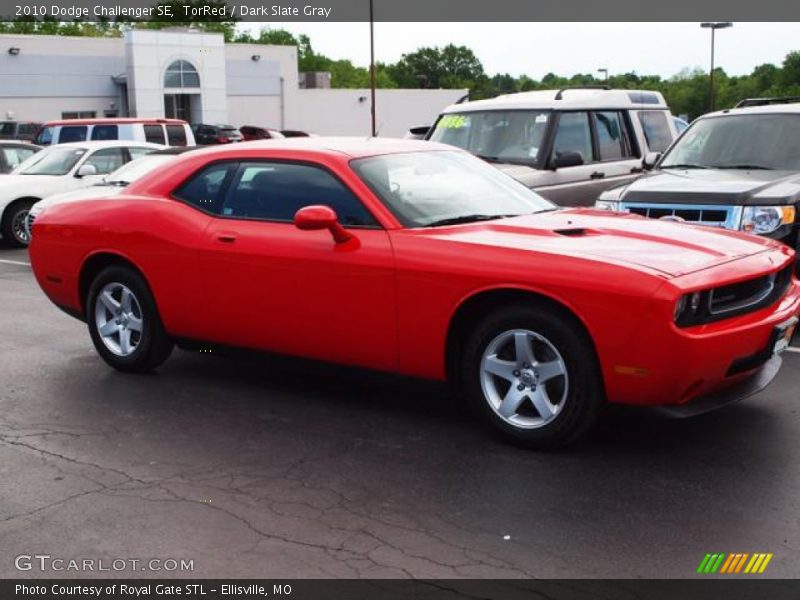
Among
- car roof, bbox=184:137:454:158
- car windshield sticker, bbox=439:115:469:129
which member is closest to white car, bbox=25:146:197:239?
car windshield sticker, bbox=439:115:469:129

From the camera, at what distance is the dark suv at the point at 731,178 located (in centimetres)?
791

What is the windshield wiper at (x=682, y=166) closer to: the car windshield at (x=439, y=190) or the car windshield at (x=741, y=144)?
the car windshield at (x=741, y=144)

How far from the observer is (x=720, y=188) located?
814 centimetres

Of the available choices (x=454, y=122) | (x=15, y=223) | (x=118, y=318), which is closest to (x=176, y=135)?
(x=15, y=223)

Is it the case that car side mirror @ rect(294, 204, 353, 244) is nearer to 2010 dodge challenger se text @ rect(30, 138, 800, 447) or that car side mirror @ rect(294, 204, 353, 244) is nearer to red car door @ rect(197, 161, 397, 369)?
2010 dodge challenger se text @ rect(30, 138, 800, 447)

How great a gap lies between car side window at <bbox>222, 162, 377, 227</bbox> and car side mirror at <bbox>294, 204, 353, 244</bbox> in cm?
18

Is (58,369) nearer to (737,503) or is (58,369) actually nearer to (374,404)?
(374,404)

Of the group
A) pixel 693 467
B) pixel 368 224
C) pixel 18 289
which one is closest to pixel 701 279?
pixel 693 467

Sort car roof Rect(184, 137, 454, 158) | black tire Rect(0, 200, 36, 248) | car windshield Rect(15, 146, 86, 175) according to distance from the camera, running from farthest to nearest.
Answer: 1. car windshield Rect(15, 146, 86, 175)
2. black tire Rect(0, 200, 36, 248)
3. car roof Rect(184, 137, 454, 158)

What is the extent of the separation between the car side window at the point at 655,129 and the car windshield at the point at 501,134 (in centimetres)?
217

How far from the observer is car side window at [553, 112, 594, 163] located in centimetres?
1116

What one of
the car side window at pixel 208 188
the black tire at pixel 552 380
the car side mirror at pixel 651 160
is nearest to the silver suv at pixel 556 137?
the car side mirror at pixel 651 160

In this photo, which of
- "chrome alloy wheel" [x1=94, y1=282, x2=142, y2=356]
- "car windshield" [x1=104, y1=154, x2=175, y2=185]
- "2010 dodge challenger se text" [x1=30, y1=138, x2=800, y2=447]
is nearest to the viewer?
"2010 dodge challenger se text" [x1=30, y1=138, x2=800, y2=447]

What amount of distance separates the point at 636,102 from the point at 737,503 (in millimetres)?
8949
